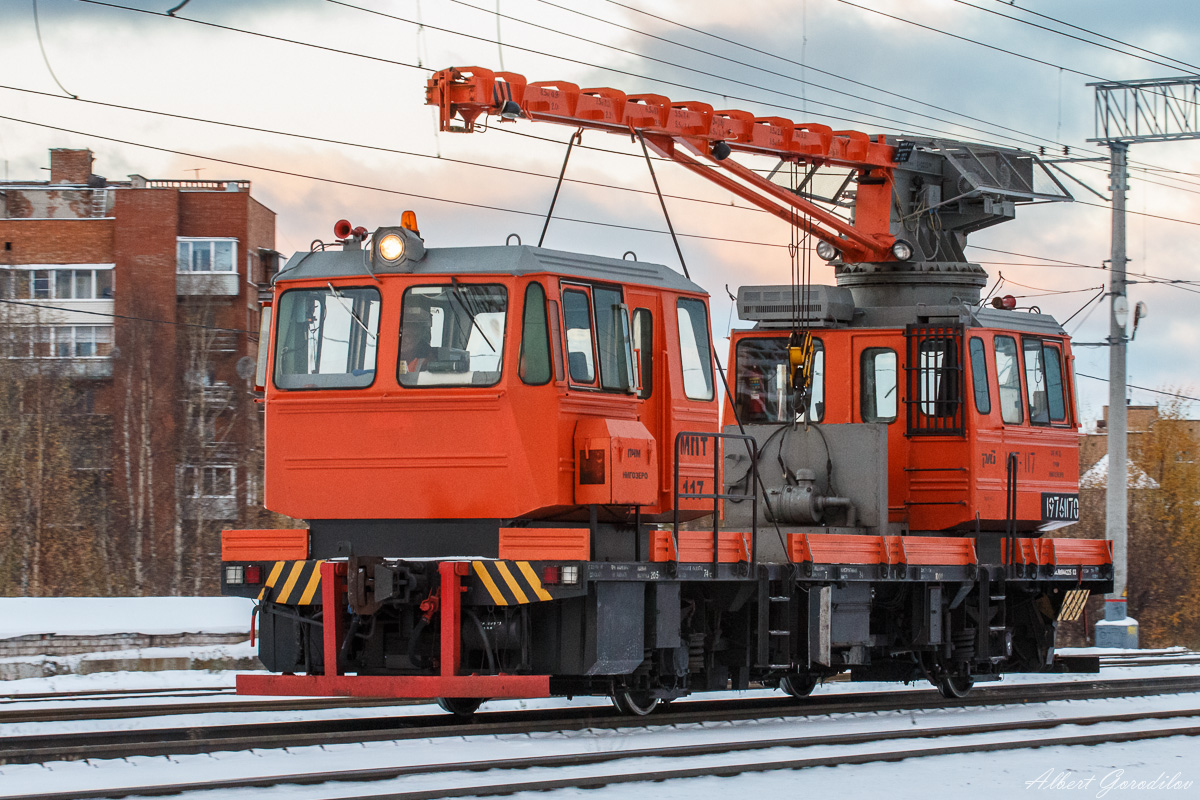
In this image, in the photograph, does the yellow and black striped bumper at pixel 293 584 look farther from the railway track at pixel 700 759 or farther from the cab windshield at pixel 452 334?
the railway track at pixel 700 759

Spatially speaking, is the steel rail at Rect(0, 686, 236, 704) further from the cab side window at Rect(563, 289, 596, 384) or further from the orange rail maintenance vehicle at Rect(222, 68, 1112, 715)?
the cab side window at Rect(563, 289, 596, 384)

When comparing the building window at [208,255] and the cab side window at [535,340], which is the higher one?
the building window at [208,255]

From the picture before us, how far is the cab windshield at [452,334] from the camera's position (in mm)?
11125

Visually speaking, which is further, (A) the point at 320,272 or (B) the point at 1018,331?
(B) the point at 1018,331

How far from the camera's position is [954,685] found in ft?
50.4

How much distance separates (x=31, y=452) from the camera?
40.0 metres

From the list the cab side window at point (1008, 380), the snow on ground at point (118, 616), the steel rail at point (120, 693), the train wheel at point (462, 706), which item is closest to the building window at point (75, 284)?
the snow on ground at point (118, 616)

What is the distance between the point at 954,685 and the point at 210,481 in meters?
30.3

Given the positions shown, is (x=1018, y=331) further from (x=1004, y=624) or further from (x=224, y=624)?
(x=224, y=624)

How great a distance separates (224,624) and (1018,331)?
1002cm

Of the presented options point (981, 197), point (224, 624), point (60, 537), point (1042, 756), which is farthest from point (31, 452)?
point (1042, 756)

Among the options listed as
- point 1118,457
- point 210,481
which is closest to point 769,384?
point 1118,457

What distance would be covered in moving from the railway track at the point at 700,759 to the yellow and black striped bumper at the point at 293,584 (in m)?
2.34

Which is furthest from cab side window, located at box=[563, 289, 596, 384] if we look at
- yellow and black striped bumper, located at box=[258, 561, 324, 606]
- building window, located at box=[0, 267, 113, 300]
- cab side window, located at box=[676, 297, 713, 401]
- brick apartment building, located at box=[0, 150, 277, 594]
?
building window, located at box=[0, 267, 113, 300]
